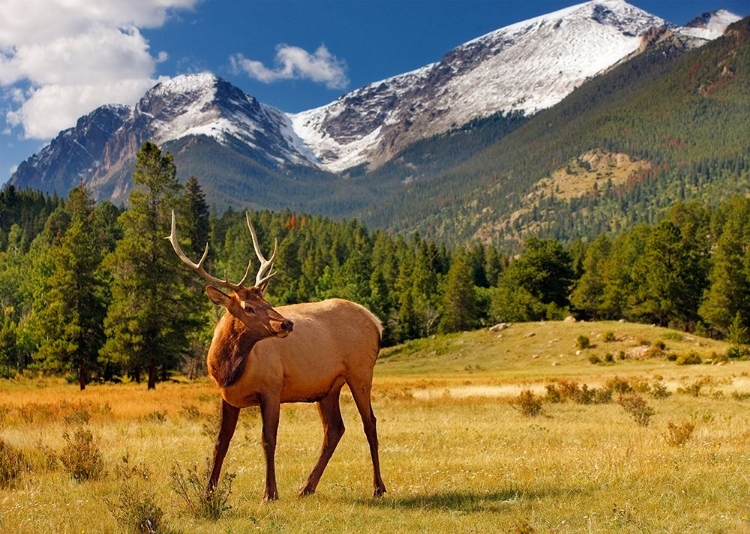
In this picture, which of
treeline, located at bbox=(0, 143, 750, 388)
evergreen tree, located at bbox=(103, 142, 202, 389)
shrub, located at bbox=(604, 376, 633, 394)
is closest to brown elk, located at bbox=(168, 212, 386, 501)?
treeline, located at bbox=(0, 143, 750, 388)

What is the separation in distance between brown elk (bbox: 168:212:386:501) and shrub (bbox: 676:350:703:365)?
4219 centimetres

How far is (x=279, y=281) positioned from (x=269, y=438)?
9383 cm

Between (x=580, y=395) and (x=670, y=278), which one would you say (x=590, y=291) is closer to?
(x=670, y=278)

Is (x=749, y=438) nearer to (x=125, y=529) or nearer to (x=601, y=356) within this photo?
(x=125, y=529)

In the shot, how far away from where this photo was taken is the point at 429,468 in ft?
37.8

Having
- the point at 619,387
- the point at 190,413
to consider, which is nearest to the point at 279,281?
the point at 619,387

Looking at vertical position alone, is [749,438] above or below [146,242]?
below

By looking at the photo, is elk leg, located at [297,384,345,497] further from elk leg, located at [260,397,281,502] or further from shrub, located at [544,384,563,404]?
Answer: shrub, located at [544,384,563,404]

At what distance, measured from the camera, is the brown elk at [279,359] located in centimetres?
893

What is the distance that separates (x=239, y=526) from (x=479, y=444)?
25.0 ft

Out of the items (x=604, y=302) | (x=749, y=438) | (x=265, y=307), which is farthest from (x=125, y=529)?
(x=604, y=302)

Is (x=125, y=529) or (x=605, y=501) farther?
(x=605, y=501)

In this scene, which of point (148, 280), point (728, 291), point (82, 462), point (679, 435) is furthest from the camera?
point (728, 291)

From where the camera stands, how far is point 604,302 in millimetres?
79188
